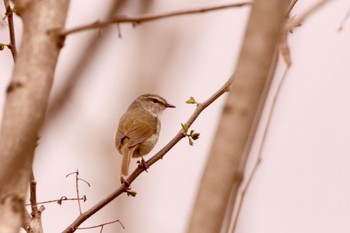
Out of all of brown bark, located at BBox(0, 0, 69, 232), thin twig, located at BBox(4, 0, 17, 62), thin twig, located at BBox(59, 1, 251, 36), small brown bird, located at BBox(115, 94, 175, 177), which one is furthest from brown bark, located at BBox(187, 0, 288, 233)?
small brown bird, located at BBox(115, 94, 175, 177)

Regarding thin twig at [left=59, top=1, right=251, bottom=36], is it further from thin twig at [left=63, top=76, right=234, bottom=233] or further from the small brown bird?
the small brown bird

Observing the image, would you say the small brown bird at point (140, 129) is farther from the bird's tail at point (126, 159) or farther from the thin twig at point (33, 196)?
the thin twig at point (33, 196)

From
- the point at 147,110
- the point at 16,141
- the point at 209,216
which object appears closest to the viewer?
the point at 209,216

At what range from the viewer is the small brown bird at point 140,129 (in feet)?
19.2

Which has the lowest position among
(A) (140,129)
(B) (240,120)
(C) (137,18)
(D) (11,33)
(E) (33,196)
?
(B) (240,120)

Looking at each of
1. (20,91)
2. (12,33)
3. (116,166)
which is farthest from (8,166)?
(116,166)

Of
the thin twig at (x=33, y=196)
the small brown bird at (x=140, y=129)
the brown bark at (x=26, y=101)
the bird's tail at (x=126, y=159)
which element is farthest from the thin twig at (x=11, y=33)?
the small brown bird at (x=140, y=129)

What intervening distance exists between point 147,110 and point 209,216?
638 cm

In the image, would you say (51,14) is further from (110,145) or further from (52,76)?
(110,145)

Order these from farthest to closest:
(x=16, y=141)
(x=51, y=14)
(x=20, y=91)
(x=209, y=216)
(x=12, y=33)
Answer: (x=12, y=33) → (x=51, y=14) → (x=20, y=91) → (x=16, y=141) → (x=209, y=216)

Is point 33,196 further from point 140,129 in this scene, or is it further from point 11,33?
point 140,129

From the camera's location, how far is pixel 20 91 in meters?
1.52

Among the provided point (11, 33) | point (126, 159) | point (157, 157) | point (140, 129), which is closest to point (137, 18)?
point (11, 33)

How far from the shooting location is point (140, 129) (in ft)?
20.8
